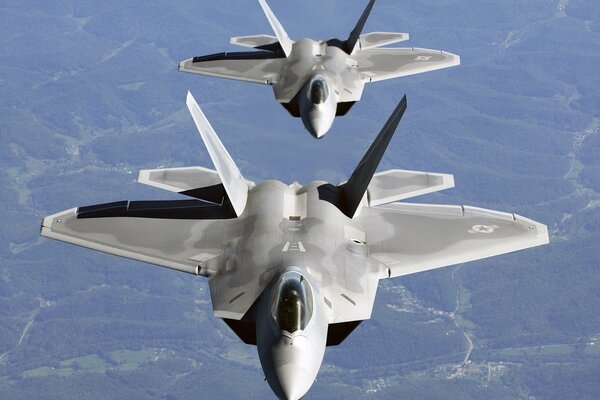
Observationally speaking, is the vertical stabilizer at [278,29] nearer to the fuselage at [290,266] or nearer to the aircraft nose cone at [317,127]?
the aircraft nose cone at [317,127]

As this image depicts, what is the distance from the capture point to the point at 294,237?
1115 inches

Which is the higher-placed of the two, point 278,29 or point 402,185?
point 278,29

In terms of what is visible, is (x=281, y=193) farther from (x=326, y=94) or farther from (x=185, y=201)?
(x=326, y=94)

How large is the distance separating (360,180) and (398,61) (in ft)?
49.1

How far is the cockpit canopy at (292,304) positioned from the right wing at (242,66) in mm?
17349

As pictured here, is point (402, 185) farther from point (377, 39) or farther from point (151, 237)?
point (377, 39)

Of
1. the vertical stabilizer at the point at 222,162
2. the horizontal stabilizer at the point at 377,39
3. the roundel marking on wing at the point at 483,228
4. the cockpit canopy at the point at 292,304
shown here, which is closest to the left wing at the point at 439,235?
the roundel marking on wing at the point at 483,228

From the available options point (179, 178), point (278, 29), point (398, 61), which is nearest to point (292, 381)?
point (179, 178)

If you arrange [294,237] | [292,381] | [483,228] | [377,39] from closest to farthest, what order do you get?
1. [292,381]
2. [294,237]
3. [483,228]
4. [377,39]

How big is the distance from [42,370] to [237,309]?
17172 cm

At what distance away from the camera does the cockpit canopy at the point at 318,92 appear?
3684cm

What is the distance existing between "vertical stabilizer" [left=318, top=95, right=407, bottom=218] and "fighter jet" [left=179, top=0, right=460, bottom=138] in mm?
6257

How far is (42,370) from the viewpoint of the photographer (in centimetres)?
18875

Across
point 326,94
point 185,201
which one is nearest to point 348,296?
A: point 185,201
